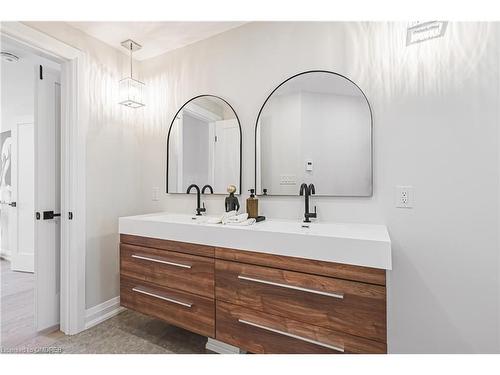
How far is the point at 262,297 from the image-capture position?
1453 mm

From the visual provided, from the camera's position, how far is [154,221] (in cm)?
189

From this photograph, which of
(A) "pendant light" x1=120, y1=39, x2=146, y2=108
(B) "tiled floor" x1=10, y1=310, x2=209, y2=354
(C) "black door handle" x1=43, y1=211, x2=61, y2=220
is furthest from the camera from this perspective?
(A) "pendant light" x1=120, y1=39, x2=146, y2=108

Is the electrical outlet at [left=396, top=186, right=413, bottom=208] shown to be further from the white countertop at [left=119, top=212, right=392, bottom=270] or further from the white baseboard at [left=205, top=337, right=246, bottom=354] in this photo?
the white baseboard at [left=205, top=337, right=246, bottom=354]

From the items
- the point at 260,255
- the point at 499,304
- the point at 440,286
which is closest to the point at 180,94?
the point at 260,255

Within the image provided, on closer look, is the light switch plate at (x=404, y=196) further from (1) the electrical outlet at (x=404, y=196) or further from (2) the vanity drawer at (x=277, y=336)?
(2) the vanity drawer at (x=277, y=336)

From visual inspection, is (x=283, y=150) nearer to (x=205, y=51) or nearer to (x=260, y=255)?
(x=260, y=255)

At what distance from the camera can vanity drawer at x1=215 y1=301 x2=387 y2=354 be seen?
1.25 meters

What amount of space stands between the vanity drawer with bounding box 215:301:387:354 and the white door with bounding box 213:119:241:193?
951 mm

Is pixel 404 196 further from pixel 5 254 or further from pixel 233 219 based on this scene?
pixel 5 254

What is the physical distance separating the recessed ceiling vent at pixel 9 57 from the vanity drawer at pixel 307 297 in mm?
3114

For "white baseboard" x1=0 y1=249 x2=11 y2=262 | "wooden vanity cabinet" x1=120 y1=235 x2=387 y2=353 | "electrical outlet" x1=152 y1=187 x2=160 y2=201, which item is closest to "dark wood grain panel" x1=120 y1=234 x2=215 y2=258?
"wooden vanity cabinet" x1=120 y1=235 x2=387 y2=353

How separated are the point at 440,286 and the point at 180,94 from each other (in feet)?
7.90

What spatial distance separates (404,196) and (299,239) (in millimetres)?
755

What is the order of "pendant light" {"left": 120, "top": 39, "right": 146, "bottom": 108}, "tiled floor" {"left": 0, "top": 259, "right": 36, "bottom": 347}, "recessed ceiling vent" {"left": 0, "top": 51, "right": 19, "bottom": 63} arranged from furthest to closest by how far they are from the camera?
"recessed ceiling vent" {"left": 0, "top": 51, "right": 19, "bottom": 63}, "pendant light" {"left": 120, "top": 39, "right": 146, "bottom": 108}, "tiled floor" {"left": 0, "top": 259, "right": 36, "bottom": 347}
